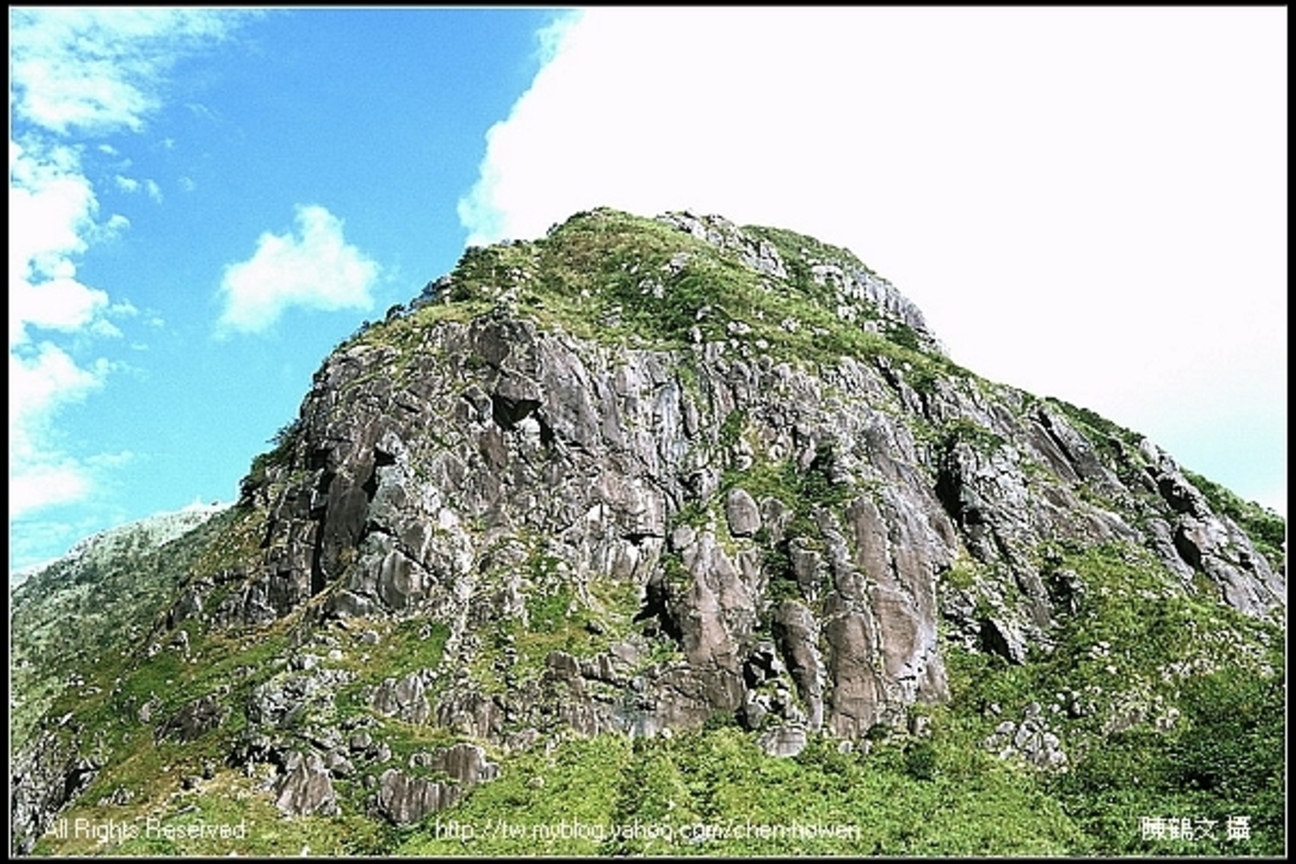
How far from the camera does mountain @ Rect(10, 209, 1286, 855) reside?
38.7 meters

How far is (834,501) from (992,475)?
458 inches

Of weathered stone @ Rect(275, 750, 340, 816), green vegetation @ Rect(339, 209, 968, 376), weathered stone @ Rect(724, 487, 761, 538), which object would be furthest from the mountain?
green vegetation @ Rect(339, 209, 968, 376)

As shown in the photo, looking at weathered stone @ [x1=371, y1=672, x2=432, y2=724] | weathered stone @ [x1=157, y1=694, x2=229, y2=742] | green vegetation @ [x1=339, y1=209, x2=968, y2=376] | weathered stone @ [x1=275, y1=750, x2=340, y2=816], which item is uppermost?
green vegetation @ [x1=339, y1=209, x2=968, y2=376]

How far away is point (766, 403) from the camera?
2472 inches

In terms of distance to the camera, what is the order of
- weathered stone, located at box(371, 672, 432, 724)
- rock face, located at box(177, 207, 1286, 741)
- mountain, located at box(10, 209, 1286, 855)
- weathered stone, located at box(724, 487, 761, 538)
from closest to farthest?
mountain, located at box(10, 209, 1286, 855)
weathered stone, located at box(371, 672, 432, 724)
rock face, located at box(177, 207, 1286, 741)
weathered stone, located at box(724, 487, 761, 538)

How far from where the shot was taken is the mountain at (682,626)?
3872 cm

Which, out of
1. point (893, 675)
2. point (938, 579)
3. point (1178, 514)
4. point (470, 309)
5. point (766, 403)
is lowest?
point (893, 675)

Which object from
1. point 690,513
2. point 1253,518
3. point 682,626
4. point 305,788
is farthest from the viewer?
point 1253,518

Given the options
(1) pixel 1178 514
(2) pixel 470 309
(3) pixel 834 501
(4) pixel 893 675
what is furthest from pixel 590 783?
(1) pixel 1178 514

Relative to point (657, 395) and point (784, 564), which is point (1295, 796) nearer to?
point (784, 564)

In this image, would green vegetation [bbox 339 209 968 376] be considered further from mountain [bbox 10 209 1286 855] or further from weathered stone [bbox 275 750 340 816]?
weathered stone [bbox 275 750 340 816]

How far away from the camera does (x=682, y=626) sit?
48688mm

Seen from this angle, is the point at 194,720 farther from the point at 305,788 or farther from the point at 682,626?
the point at 682,626

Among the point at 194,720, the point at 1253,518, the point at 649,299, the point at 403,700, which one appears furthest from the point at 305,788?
the point at 1253,518
